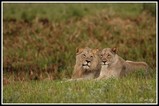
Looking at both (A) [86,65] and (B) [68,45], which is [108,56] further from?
(B) [68,45]

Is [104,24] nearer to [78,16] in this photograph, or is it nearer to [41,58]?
[78,16]

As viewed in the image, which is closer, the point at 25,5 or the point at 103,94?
the point at 103,94

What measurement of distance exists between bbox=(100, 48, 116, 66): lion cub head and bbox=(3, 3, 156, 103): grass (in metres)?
0.52

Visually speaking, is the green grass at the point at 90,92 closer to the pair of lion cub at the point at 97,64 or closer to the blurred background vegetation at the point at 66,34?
the pair of lion cub at the point at 97,64

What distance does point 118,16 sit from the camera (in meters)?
28.0

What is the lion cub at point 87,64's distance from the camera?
47.5ft

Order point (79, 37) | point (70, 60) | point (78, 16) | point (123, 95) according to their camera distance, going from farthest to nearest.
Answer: point (78, 16) → point (79, 37) → point (70, 60) → point (123, 95)

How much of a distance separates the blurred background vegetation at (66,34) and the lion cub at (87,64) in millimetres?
4907

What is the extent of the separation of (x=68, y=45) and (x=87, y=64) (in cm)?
975

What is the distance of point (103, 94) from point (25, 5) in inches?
728

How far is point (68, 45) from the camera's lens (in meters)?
24.2

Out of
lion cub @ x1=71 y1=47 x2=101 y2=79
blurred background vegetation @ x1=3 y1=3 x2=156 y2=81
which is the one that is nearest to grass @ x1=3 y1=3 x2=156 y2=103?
blurred background vegetation @ x1=3 y1=3 x2=156 y2=81

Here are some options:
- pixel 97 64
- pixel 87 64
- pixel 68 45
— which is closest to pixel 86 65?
pixel 87 64

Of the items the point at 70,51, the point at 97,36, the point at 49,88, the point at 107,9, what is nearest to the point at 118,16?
the point at 107,9
